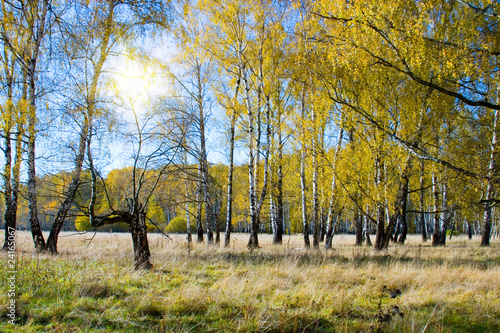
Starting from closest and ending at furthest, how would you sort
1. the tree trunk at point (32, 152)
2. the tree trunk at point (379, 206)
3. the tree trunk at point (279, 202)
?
the tree trunk at point (32, 152) → the tree trunk at point (379, 206) → the tree trunk at point (279, 202)

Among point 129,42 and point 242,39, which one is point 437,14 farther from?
point 129,42

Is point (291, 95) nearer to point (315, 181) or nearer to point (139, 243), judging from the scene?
point (315, 181)

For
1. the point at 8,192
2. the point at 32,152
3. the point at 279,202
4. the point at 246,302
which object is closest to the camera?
the point at 246,302

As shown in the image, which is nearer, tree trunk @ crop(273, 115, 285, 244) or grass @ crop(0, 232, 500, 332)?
grass @ crop(0, 232, 500, 332)

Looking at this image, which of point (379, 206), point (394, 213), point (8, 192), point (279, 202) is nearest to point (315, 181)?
point (379, 206)

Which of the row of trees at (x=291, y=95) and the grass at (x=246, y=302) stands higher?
the row of trees at (x=291, y=95)

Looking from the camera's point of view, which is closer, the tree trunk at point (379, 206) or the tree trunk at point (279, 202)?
the tree trunk at point (379, 206)

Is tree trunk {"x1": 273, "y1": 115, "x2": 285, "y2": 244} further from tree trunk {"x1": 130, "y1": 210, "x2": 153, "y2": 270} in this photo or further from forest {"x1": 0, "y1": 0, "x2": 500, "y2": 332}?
tree trunk {"x1": 130, "y1": 210, "x2": 153, "y2": 270}

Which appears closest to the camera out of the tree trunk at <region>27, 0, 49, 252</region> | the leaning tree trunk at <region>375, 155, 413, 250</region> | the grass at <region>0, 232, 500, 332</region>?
the grass at <region>0, 232, 500, 332</region>

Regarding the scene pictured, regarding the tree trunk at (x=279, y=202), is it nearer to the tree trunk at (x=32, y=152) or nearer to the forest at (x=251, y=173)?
the forest at (x=251, y=173)

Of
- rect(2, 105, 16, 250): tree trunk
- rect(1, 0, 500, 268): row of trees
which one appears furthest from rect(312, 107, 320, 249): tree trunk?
rect(2, 105, 16, 250): tree trunk

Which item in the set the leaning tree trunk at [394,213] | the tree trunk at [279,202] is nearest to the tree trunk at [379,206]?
the leaning tree trunk at [394,213]

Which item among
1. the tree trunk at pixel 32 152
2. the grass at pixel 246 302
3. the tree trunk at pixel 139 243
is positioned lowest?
the grass at pixel 246 302

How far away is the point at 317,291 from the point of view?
3752 millimetres
